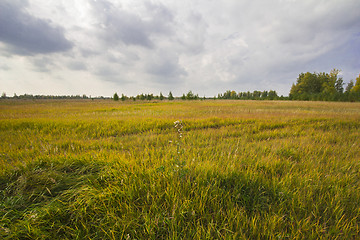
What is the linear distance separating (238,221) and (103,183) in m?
1.94

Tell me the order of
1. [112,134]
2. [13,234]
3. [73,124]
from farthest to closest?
[73,124], [112,134], [13,234]

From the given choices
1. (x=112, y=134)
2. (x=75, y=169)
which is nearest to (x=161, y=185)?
(x=75, y=169)

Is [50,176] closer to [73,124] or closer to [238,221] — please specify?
[238,221]

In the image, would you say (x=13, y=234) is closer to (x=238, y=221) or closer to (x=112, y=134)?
(x=238, y=221)

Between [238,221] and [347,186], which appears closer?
[238,221]

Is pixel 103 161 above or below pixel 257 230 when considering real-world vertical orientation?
above

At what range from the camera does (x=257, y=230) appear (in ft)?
4.52

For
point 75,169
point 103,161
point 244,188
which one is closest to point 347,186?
point 244,188

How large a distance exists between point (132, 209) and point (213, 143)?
3170 millimetres

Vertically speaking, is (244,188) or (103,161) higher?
(103,161)

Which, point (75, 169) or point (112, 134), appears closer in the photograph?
point (75, 169)

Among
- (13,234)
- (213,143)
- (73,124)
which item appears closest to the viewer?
(13,234)

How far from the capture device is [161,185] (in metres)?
1.88

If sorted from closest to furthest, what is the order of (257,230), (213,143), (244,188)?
1. (257,230)
2. (244,188)
3. (213,143)
